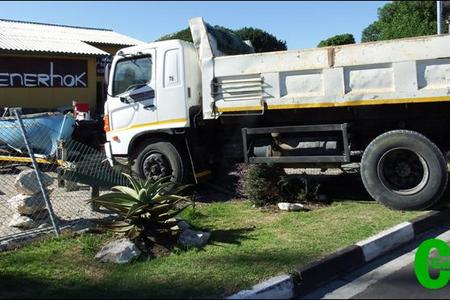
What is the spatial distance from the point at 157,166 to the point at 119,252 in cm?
431

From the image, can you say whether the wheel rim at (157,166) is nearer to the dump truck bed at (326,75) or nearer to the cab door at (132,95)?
the cab door at (132,95)

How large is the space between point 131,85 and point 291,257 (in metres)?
5.60

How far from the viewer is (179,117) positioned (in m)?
9.65

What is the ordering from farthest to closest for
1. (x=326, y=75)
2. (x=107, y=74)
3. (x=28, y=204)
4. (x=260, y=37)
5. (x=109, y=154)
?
1. (x=260, y=37)
2. (x=109, y=154)
3. (x=107, y=74)
4. (x=326, y=75)
5. (x=28, y=204)

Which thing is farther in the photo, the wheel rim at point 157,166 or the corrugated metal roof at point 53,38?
the corrugated metal roof at point 53,38

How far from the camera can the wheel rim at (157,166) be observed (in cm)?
994

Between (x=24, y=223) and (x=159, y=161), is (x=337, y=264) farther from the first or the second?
(x=159, y=161)

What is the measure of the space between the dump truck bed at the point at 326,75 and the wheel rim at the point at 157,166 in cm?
126

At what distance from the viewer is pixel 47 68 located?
76.9ft

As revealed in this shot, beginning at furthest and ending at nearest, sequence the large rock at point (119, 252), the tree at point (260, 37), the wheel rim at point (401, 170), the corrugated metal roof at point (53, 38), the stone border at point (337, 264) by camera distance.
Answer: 1. the tree at point (260, 37)
2. the corrugated metal roof at point (53, 38)
3. the wheel rim at point (401, 170)
4. the large rock at point (119, 252)
5. the stone border at point (337, 264)

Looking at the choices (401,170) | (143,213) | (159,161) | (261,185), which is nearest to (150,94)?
(159,161)

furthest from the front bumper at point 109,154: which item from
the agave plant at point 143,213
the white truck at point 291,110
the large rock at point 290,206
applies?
the agave plant at point 143,213

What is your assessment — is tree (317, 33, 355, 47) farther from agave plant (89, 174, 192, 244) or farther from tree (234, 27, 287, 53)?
agave plant (89, 174, 192, 244)

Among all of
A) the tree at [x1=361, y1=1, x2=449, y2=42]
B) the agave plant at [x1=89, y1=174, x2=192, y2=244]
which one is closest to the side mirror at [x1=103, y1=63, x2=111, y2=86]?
the agave plant at [x1=89, y1=174, x2=192, y2=244]
